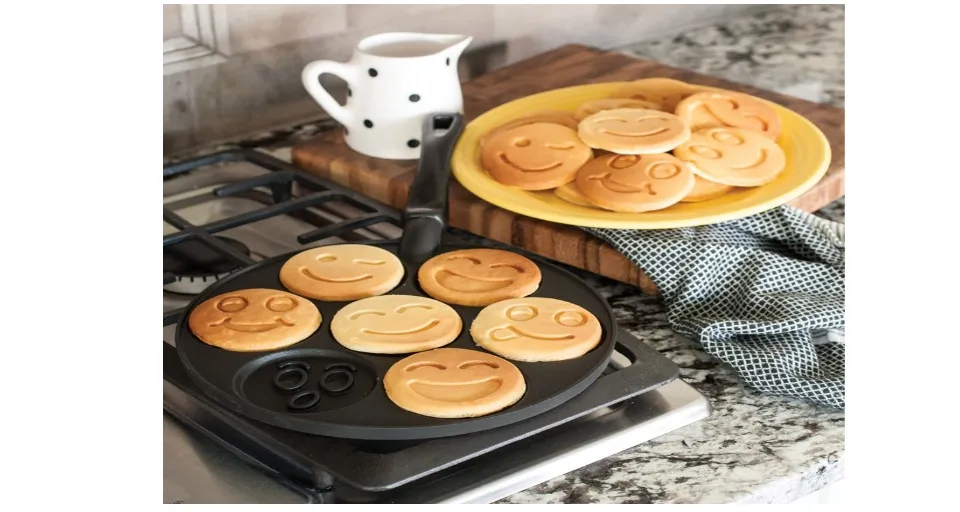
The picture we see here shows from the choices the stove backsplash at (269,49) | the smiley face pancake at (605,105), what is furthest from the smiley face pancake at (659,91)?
the stove backsplash at (269,49)

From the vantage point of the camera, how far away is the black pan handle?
96 cm

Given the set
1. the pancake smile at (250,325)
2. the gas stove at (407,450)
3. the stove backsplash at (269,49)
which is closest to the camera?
the gas stove at (407,450)

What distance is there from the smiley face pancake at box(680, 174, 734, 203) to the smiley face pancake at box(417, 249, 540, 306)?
0.61 feet

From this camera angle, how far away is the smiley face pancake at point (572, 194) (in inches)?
40.5

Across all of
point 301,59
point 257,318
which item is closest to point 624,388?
point 257,318

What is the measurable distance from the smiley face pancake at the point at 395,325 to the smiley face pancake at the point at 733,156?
31cm

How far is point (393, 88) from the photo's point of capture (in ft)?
3.75

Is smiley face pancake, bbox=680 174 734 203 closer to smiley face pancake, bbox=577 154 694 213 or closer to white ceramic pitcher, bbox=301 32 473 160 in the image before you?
smiley face pancake, bbox=577 154 694 213

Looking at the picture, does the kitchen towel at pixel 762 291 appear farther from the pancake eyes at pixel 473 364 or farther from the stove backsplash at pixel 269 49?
the stove backsplash at pixel 269 49

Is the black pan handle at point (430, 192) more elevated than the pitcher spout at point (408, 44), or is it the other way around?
the pitcher spout at point (408, 44)

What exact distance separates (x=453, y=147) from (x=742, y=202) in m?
0.29
